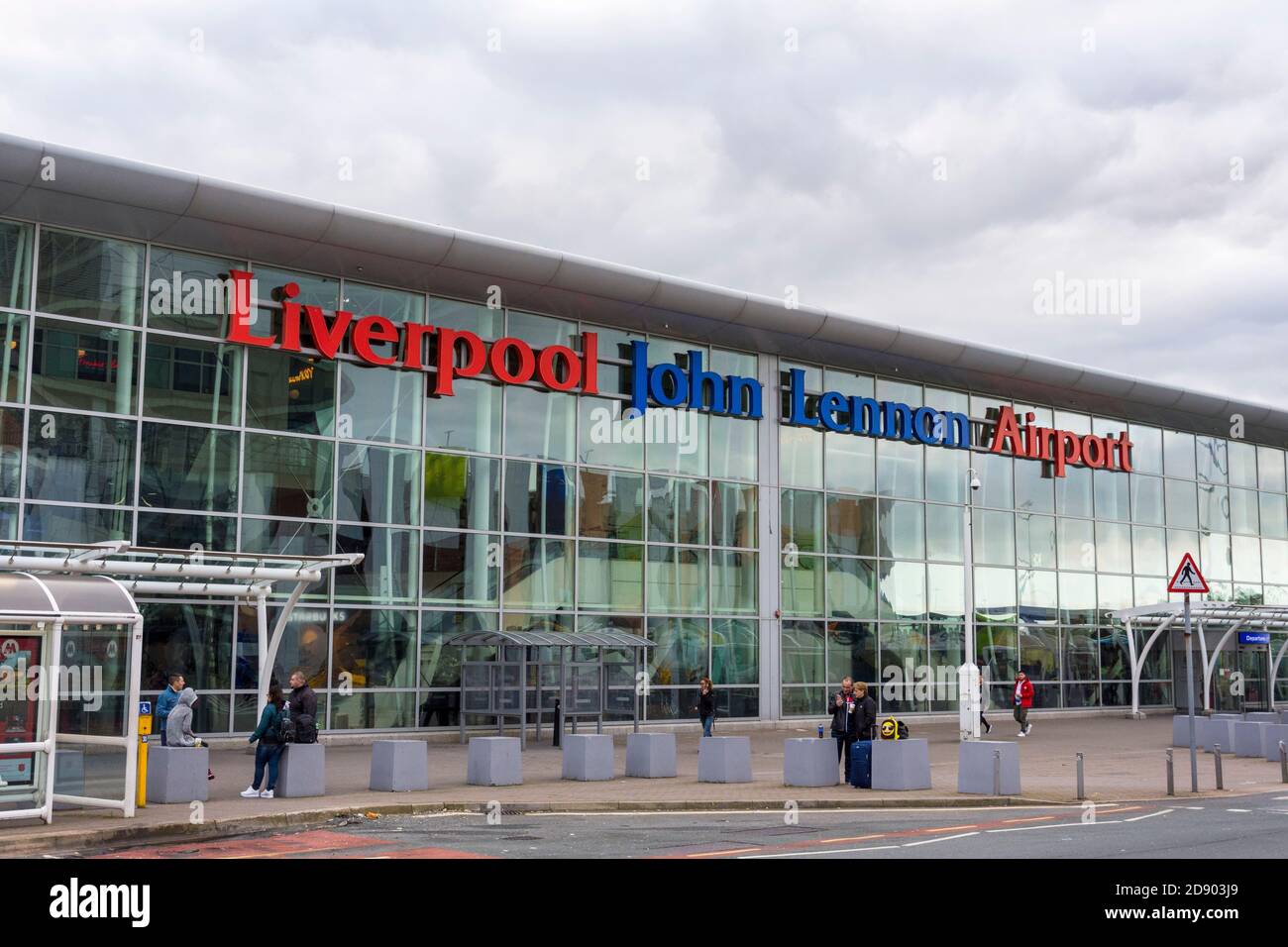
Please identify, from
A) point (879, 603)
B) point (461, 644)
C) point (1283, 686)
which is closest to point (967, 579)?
point (879, 603)

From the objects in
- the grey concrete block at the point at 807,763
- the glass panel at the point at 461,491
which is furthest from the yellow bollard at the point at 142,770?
the glass panel at the point at 461,491

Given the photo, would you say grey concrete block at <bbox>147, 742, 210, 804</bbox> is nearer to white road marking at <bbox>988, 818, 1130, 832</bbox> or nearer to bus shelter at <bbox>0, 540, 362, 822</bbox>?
bus shelter at <bbox>0, 540, 362, 822</bbox>

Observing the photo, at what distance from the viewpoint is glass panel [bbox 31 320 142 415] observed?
25516 mm

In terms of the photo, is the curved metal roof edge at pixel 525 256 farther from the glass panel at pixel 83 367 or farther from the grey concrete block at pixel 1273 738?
the grey concrete block at pixel 1273 738

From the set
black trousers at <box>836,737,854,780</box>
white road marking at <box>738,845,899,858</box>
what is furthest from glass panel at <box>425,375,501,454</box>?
white road marking at <box>738,845,899,858</box>

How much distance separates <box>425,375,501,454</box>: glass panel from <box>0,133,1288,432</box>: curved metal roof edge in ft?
8.95

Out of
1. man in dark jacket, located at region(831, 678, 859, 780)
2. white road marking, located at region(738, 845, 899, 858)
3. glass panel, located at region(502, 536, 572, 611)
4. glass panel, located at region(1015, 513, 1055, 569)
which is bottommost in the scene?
white road marking, located at region(738, 845, 899, 858)

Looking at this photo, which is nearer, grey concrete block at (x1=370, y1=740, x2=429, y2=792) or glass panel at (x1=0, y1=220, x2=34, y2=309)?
grey concrete block at (x1=370, y1=740, x2=429, y2=792)

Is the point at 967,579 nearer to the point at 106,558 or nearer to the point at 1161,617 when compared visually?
the point at 1161,617

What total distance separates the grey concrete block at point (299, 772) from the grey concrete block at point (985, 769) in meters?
8.97

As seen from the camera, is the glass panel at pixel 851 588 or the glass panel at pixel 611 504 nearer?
the glass panel at pixel 611 504

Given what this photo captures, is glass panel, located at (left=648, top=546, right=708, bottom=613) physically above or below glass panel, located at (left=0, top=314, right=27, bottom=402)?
below

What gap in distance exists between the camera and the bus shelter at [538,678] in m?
28.2

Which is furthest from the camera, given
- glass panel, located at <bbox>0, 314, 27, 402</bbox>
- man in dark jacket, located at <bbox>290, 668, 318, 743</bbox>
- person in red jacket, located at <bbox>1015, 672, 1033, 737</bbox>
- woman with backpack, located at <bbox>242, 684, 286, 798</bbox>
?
person in red jacket, located at <bbox>1015, 672, 1033, 737</bbox>
